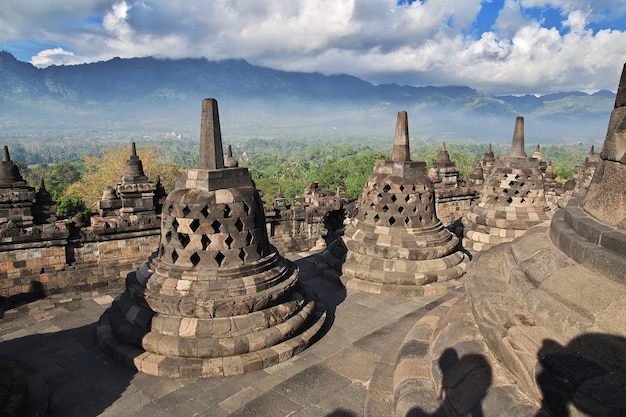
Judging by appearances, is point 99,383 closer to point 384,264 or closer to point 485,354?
point 485,354

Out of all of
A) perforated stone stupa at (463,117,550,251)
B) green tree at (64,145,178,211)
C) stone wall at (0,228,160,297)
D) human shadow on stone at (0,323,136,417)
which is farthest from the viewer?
green tree at (64,145,178,211)

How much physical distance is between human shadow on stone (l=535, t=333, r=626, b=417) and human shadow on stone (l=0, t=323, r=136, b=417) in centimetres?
448

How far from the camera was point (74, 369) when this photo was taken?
539 cm

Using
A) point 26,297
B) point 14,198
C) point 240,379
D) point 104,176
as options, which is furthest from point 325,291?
point 104,176

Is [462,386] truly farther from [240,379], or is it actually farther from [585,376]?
[240,379]

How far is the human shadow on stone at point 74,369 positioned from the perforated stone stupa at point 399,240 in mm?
4658

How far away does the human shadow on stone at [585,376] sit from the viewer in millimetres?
2128

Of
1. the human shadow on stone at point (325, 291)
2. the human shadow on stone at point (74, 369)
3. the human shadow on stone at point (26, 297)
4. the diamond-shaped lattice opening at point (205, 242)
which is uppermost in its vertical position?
the diamond-shaped lattice opening at point (205, 242)

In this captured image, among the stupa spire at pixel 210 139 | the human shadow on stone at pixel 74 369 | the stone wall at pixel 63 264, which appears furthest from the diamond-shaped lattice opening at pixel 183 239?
the stone wall at pixel 63 264

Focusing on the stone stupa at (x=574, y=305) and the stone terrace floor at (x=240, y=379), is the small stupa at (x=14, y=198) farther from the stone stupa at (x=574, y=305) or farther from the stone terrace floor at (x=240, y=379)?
the stone stupa at (x=574, y=305)

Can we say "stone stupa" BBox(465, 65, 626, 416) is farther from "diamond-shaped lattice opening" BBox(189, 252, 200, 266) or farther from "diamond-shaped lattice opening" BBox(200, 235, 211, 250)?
"diamond-shaped lattice opening" BBox(189, 252, 200, 266)

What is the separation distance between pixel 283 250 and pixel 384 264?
4893 mm

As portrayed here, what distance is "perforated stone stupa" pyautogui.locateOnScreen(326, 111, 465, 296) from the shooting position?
Result: 8141 millimetres

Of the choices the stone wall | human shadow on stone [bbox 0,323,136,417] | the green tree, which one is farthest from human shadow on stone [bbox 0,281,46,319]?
the green tree
